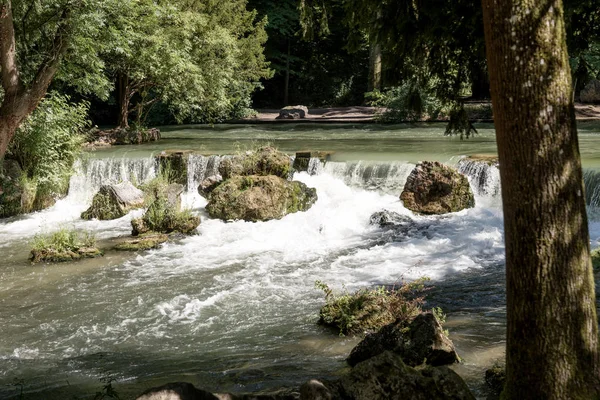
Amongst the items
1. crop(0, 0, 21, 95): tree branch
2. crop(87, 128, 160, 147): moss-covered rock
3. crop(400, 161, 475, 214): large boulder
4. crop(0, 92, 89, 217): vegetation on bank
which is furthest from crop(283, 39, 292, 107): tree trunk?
crop(0, 0, 21, 95): tree branch

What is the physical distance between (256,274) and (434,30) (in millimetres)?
5066

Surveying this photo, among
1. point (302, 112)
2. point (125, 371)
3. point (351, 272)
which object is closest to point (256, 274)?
point (351, 272)

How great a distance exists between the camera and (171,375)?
5.84m

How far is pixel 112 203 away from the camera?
14.2m

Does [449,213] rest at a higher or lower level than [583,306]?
lower

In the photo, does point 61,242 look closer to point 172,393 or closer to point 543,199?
point 172,393

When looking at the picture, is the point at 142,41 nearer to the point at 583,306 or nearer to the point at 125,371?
the point at 125,371

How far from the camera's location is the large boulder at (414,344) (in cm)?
553

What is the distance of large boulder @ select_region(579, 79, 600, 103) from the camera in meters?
26.8

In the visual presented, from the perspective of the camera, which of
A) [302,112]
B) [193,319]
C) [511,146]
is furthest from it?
[302,112]

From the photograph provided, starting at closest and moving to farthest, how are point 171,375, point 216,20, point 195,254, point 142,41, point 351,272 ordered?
1. point 171,375
2. point 351,272
3. point 195,254
4. point 142,41
5. point 216,20

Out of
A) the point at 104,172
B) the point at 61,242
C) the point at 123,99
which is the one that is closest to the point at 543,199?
the point at 61,242

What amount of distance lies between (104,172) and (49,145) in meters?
1.99

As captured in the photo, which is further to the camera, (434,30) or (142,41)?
(142,41)
